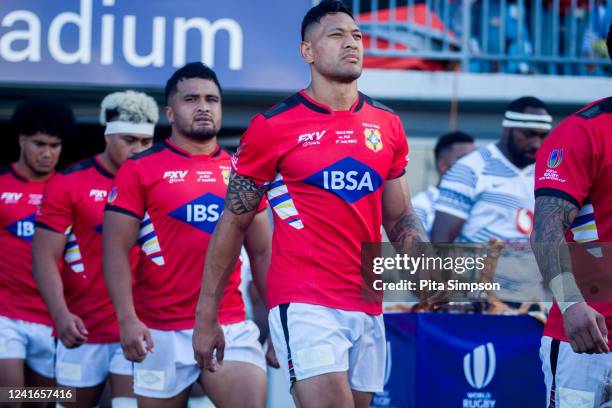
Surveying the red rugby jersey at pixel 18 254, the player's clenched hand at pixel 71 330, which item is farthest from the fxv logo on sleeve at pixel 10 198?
the player's clenched hand at pixel 71 330

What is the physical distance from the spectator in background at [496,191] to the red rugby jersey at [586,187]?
289 centimetres

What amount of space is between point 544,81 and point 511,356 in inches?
195

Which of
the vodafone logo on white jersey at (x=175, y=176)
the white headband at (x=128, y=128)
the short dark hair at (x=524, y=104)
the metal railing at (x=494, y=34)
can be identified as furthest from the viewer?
the metal railing at (x=494, y=34)

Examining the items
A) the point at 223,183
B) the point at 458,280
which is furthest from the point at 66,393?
the point at 458,280

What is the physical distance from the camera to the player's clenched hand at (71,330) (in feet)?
21.8

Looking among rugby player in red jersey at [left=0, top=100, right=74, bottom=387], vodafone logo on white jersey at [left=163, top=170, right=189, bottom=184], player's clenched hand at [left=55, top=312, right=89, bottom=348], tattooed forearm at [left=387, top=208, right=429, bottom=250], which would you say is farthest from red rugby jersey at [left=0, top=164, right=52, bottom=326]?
tattooed forearm at [left=387, top=208, right=429, bottom=250]

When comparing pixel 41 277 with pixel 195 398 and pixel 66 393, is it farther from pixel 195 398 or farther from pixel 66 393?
pixel 195 398

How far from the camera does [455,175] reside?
7820mm

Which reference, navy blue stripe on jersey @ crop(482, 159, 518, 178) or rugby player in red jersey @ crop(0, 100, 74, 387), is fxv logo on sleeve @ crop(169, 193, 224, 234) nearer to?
rugby player in red jersey @ crop(0, 100, 74, 387)

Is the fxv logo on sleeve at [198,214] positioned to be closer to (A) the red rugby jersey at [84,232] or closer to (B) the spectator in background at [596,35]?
(A) the red rugby jersey at [84,232]

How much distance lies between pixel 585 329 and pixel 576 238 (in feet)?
2.02

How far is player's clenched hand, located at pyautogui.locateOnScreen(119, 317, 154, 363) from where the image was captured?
5836mm

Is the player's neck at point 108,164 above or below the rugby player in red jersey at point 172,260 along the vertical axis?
above

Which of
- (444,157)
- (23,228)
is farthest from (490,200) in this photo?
(23,228)
